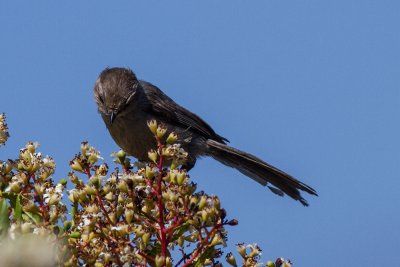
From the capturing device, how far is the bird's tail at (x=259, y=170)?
25.3 feet

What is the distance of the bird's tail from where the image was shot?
7.73 m

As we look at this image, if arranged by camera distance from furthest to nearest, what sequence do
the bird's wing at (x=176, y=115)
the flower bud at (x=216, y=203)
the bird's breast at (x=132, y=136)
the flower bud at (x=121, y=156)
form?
1. the bird's wing at (x=176, y=115)
2. the bird's breast at (x=132, y=136)
3. the flower bud at (x=121, y=156)
4. the flower bud at (x=216, y=203)

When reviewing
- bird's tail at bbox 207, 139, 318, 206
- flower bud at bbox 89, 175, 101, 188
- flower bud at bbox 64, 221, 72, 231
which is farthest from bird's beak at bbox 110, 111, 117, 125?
flower bud at bbox 64, 221, 72, 231

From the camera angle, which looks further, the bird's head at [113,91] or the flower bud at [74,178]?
the bird's head at [113,91]

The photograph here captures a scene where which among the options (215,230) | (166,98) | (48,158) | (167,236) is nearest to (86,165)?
(48,158)

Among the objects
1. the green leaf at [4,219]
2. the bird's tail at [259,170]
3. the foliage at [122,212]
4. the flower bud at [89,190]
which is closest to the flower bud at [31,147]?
the foliage at [122,212]

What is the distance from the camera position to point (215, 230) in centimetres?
274

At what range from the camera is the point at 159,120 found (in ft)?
29.8

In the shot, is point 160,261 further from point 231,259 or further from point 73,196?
point 73,196

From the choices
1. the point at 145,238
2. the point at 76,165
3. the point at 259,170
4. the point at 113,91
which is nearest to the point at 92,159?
the point at 76,165

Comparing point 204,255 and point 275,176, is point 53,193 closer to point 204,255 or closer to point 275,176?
point 204,255

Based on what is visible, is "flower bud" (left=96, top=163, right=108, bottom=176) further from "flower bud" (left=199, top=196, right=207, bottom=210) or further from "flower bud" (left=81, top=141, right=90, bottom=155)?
"flower bud" (left=199, top=196, right=207, bottom=210)

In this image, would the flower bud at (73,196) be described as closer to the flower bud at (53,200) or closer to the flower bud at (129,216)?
the flower bud at (53,200)

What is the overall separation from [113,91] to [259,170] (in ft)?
7.64
